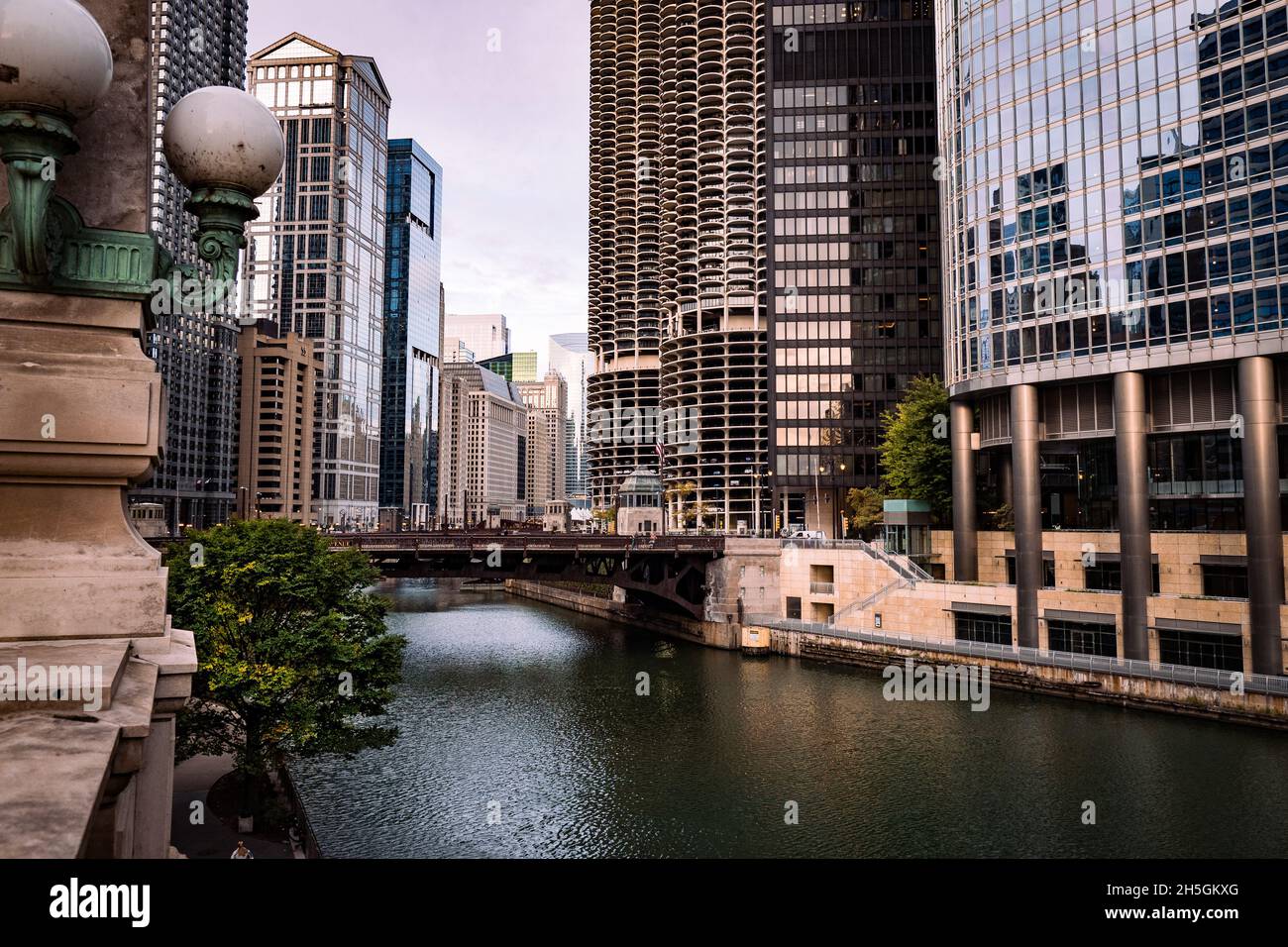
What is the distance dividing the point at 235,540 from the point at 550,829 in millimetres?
14560

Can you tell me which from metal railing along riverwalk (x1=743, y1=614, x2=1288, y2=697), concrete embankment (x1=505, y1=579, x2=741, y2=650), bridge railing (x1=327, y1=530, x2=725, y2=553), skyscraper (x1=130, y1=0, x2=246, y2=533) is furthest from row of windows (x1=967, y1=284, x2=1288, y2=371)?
skyscraper (x1=130, y1=0, x2=246, y2=533)

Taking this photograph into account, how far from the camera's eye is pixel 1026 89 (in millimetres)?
49125

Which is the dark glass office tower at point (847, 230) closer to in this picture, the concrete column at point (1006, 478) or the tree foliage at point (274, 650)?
the concrete column at point (1006, 478)

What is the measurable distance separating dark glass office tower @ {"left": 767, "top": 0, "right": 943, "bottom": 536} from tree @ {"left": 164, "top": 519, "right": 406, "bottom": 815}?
7794 centimetres

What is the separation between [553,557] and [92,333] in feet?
177

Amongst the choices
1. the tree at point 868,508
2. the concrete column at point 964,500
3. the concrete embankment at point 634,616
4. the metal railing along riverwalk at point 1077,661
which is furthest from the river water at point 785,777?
the tree at point 868,508

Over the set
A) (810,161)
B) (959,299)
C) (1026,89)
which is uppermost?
(810,161)

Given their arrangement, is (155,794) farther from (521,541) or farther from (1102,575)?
(1102,575)

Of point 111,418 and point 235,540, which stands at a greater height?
point 111,418

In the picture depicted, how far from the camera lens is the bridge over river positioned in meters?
52.4

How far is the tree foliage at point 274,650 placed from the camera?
23938mm

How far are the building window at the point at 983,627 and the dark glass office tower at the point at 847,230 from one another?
49.0 meters
